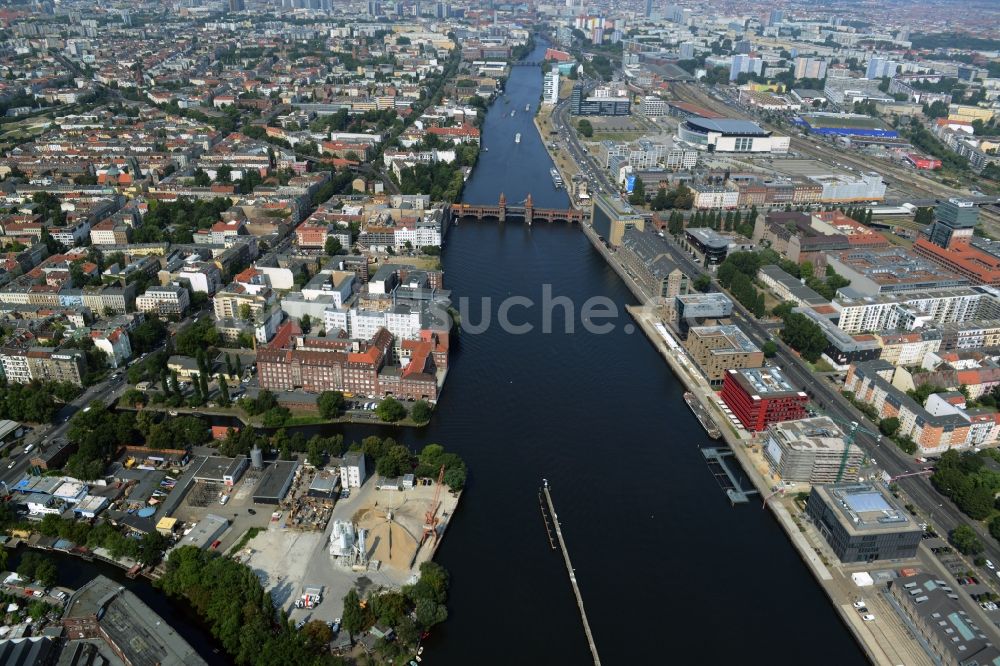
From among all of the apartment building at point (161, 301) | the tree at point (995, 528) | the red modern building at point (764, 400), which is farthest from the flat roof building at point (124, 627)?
the tree at point (995, 528)

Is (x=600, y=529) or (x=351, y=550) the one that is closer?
(x=351, y=550)

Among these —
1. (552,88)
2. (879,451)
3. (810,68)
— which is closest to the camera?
(879,451)

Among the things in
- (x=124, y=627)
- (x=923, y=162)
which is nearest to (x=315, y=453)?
(x=124, y=627)

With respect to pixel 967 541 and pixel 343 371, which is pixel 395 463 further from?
pixel 967 541

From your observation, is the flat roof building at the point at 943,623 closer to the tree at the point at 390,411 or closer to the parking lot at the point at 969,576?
the parking lot at the point at 969,576

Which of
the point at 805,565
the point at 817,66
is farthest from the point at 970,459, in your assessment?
the point at 817,66

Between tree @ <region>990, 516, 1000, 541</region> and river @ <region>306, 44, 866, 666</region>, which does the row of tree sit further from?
tree @ <region>990, 516, 1000, 541</region>
